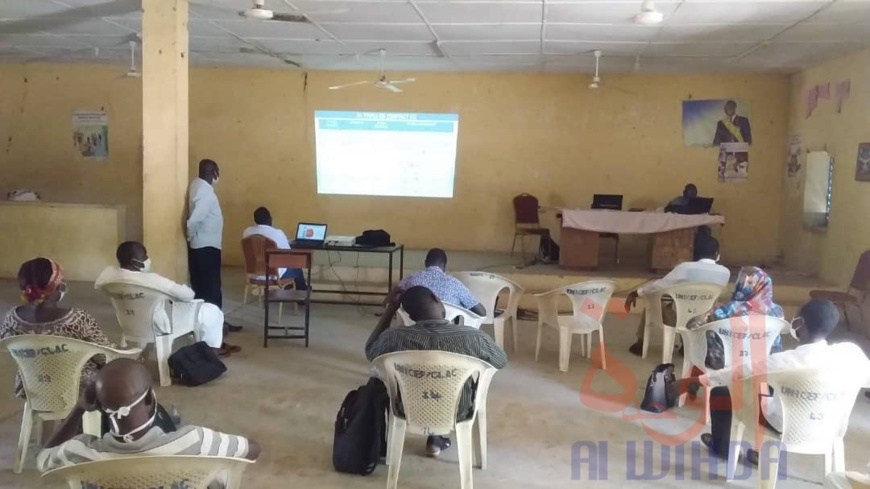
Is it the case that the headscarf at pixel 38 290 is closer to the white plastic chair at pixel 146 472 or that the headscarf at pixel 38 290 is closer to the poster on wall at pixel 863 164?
the white plastic chair at pixel 146 472

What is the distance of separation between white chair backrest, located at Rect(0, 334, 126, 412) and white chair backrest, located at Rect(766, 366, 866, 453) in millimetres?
2895

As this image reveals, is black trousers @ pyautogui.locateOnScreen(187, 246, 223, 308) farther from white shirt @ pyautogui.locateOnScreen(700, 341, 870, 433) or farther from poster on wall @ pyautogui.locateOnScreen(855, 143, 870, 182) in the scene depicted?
poster on wall @ pyautogui.locateOnScreen(855, 143, 870, 182)

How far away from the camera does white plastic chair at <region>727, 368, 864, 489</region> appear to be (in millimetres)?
2752

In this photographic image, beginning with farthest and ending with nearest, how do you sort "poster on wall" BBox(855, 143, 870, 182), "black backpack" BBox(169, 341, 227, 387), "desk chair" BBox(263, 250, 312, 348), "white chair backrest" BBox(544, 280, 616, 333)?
"poster on wall" BBox(855, 143, 870, 182), "desk chair" BBox(263, 250, 312, 348), "white chair backrest" BBox(544, 280, 616, 333), "black backpack" BBox(169, 341, 227, 387)

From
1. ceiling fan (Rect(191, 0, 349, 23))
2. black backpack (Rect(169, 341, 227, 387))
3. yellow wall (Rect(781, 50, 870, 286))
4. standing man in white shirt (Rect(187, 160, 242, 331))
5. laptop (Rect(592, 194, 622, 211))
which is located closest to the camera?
black backpack (Rect(169, 341, 227, 387))

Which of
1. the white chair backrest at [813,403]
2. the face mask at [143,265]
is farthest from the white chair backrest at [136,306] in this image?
the white chair backrest at [813,403]

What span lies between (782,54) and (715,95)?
5.20 feet

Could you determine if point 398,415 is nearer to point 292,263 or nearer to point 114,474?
point 114,474

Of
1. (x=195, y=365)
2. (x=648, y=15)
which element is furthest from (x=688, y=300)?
(x=195, y=365)

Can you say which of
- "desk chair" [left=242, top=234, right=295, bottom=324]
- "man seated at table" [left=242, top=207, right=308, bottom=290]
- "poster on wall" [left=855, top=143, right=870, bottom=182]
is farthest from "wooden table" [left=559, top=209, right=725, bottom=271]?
"desk chair" [left=242, top=234, right=295, bottom=324]

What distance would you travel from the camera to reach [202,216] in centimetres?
525

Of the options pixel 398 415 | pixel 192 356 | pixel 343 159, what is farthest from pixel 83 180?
pixel 398 415

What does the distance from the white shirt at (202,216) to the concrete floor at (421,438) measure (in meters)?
0.89

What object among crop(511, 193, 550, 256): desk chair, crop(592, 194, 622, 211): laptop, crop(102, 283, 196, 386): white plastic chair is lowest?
crop(102, 283, 196, 386): white plastic chair
